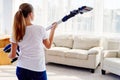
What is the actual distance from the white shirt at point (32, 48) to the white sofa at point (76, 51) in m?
2.73

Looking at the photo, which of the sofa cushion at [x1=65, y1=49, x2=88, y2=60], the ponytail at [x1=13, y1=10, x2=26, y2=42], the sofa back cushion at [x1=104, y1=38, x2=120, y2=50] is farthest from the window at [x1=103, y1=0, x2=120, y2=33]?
the ponytail at [x1=13, y1=10, x2=26, y2=42]

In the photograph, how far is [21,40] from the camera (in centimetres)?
158

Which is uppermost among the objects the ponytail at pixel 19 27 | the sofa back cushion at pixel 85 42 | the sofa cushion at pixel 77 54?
the ponytail at pixel 19 27

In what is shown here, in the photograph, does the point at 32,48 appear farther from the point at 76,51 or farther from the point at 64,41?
the point at 64,41

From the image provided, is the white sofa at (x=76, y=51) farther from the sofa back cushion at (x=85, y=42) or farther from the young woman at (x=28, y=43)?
the young woman at (x=28, y=43)

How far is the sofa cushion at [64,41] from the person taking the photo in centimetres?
507

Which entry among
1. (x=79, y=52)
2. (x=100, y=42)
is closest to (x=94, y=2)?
(x=100, y=42)

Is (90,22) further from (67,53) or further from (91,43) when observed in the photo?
(67,53)

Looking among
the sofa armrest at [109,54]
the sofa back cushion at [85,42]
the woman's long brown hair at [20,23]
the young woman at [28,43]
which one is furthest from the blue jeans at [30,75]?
the sofa back cushion at [85,42]

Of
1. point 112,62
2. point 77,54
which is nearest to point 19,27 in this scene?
point 112,62

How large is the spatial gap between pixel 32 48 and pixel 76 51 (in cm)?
293

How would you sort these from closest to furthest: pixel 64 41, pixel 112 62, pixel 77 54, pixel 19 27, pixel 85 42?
pixel 19 27
pixel 112 62
pixel 77 54
pixel 85 42
pixel 64 41

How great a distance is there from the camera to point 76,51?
445 cm

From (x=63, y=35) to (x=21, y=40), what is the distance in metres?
3.65
